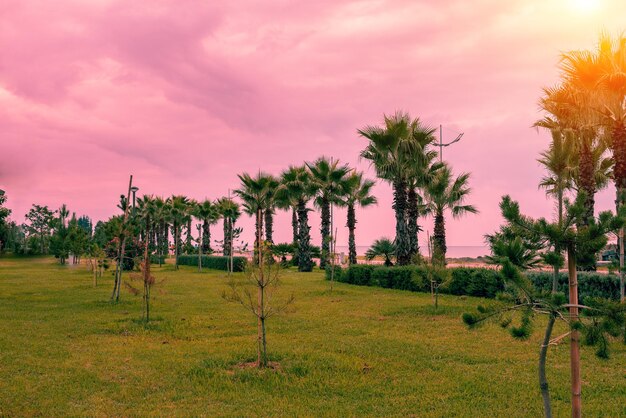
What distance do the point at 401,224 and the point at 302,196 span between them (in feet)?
48.9

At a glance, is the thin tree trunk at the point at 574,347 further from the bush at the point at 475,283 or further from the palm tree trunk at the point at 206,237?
the palm tree trunk at the point at 206,237

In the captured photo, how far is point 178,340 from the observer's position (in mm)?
13680

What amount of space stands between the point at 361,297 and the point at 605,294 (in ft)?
32.6

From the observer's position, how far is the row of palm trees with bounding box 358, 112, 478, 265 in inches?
1146

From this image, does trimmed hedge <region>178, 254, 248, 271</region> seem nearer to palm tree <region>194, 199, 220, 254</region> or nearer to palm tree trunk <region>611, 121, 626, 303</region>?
palm tree <region>194, 199, 220, 254</region>

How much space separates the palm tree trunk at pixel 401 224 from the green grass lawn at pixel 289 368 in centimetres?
1255

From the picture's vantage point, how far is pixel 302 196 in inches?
1727

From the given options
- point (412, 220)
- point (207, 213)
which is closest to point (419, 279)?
point (412, 220)

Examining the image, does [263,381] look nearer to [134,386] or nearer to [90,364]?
[134,386]

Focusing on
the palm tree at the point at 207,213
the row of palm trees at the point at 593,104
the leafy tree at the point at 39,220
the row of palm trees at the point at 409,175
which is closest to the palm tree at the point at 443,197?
the row of palm trees at the point at 409,175

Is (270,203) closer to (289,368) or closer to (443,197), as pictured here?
(443,197)

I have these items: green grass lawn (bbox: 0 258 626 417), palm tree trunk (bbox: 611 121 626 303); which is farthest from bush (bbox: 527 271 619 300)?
green grass lawn (bbox: 0 258 626 417)

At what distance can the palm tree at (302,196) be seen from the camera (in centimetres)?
4362

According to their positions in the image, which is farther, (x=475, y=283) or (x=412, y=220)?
(x=412, y=220)
